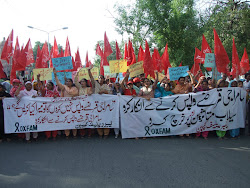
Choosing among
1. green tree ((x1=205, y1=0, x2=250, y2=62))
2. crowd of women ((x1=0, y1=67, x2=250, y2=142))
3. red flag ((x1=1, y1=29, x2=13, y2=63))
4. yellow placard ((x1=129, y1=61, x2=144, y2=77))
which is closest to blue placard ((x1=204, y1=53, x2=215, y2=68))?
crowd of women ((x1=0, y1=67, x2=250, y2=142))

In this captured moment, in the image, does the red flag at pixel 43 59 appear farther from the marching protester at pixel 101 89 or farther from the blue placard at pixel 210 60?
the blue placard at pixel 210 60

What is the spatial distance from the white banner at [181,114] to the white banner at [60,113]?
411mm

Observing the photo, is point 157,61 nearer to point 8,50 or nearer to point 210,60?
point 210,60

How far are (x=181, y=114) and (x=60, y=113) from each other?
3.08 metres

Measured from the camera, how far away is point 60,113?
6266 millimetres

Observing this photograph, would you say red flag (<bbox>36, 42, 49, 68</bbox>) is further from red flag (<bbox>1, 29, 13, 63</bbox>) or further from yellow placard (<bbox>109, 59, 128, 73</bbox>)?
yellow placard (<bbox>109, 59, 128, 73</bbox>)

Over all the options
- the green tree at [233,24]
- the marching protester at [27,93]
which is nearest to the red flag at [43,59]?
the marching protester at [27,93]

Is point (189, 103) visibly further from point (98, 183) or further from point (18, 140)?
point (18, 140)

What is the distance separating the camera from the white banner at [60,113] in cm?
614

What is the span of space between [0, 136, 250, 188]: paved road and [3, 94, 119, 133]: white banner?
42 cm

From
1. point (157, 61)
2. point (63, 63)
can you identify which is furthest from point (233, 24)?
point (63, 63)

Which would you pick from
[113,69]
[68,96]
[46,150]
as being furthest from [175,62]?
[46,150]

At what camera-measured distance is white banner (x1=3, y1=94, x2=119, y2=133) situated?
614cm

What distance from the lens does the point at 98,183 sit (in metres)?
3.44
